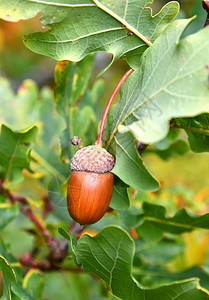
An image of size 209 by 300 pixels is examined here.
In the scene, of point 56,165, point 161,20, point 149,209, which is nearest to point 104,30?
point 161,20

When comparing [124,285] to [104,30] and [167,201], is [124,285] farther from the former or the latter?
[167,201]

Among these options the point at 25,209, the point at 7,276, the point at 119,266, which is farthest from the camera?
the point at 25,209

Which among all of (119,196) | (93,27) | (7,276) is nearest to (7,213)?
(7,276)

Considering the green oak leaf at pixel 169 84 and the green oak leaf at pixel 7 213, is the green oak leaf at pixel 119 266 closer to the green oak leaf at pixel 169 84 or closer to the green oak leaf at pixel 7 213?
the green oak leaf at pixel 169 84

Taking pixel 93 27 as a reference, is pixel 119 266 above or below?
below

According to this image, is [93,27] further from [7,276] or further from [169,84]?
[7,276]

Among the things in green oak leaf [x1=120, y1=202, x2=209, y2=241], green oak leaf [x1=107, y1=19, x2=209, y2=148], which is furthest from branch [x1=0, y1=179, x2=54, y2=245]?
green oak leaf [x1=107, y1=19, x2=209, y2=148]

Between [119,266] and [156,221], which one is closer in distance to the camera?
[119,266]

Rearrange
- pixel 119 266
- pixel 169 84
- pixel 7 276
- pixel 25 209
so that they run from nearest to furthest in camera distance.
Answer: pixel 169 84 < pixel 119 266 < pixel 7 276 < pixel 25 209
